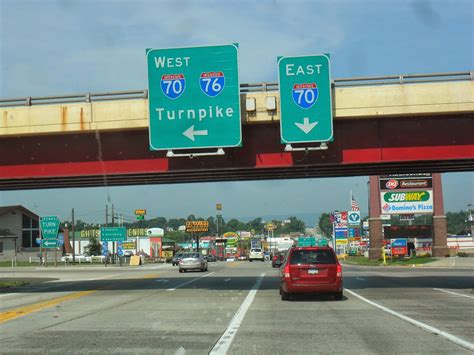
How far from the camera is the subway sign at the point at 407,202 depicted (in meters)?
58.9

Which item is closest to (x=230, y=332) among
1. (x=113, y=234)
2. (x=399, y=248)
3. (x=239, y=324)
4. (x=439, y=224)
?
(x=239, y=324)

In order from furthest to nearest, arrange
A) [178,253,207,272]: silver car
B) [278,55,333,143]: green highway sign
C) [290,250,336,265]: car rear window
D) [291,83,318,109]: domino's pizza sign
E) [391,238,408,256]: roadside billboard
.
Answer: [391,238,408,256]: roadside billboard < [178,253,207,272]: silver car < [291,83,318,109]: domino's pizza sign < [278,55,333,143]: green highway sign < [290,250,336,265]: car rear window

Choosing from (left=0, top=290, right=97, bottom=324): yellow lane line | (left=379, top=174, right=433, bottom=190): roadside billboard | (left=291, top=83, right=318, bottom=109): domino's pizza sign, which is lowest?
(left=0, top=290, right=97, bottom=324): yellow lane line

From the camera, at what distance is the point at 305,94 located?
65.7 ft

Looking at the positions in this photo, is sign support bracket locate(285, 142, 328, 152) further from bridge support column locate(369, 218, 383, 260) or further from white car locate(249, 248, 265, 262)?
white car locate(249, 248, 265, 262)

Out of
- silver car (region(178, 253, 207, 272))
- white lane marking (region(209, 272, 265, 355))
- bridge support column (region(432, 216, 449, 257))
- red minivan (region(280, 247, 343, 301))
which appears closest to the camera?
white lane marking (region(209, 272, 265, 355))

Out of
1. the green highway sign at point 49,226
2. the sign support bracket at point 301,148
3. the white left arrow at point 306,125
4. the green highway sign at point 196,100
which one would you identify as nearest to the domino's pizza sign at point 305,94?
the white left arrow at point 306,125

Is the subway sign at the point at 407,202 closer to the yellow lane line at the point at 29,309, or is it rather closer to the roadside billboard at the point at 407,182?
the roadside billboard at the point at 407,182

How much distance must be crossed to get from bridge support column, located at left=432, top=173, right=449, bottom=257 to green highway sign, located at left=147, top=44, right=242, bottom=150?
41.5 metres

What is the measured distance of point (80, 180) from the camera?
78.1 ft

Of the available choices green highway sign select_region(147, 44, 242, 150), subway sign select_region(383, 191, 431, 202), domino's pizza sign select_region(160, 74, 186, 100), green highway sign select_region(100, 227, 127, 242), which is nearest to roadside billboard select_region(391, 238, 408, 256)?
subway sign select_region(383, 191, 431, 202)

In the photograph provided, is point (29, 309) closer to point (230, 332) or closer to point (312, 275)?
point (230, 332)

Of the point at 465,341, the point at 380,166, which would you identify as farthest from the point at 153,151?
the point at 465,341

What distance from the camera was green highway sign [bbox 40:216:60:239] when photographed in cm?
5516
